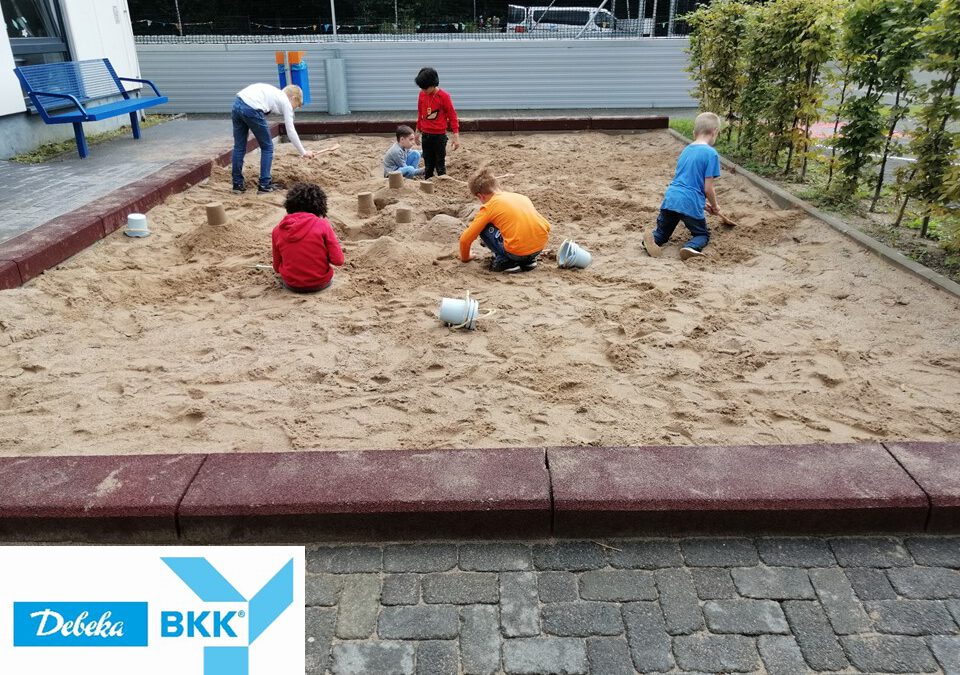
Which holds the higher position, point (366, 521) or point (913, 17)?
point (913, 17)

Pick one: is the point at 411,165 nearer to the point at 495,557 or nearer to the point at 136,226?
the point at 136,226

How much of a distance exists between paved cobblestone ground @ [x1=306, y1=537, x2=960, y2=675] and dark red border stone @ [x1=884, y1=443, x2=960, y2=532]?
9 centimetres

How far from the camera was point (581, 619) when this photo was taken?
2377 millimetres

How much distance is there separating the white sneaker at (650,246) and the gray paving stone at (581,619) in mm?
4020

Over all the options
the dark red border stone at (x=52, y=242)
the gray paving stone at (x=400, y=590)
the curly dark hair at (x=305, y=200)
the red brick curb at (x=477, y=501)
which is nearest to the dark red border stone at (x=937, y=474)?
the red brick curb at (x=477, y=501)

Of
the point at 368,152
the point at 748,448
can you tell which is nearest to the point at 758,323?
the point at 748,448

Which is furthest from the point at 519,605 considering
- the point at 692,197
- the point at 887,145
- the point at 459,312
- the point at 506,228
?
the point at 887,145

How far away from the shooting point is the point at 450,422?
11.4ft

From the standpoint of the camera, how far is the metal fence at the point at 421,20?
581 inches

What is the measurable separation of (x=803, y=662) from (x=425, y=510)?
1350mm

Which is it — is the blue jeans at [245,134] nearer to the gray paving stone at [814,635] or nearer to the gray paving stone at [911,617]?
the gray paving stone at [814,635]

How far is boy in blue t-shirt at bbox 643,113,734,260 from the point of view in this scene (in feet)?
19.6

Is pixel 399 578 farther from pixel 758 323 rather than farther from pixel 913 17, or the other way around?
pixel 913 17

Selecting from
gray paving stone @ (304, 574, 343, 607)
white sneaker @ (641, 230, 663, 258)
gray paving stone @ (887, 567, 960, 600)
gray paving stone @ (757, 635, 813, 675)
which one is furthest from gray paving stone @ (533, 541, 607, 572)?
white sneaker @ (641, 230, 663, 258)
